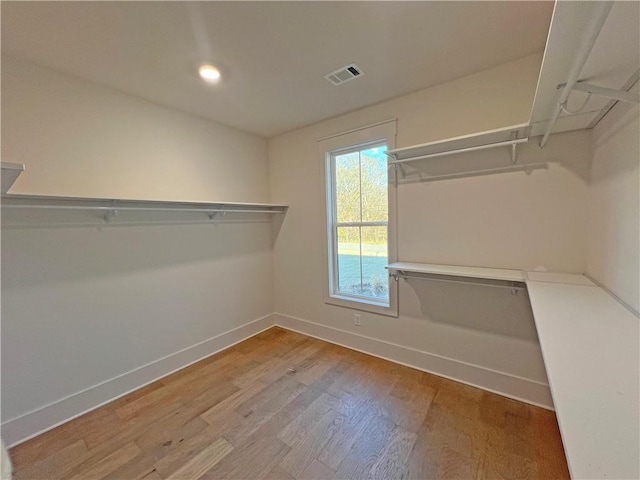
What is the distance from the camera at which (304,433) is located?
1781 mm

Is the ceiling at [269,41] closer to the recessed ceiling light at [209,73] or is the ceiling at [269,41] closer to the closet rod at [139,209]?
the recessed ceiling light at [209,73]

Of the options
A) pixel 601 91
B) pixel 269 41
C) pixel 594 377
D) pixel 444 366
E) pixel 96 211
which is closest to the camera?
pixel 594 377

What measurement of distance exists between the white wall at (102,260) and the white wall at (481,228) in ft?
5.22

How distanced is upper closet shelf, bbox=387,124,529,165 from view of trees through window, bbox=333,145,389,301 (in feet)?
1.10

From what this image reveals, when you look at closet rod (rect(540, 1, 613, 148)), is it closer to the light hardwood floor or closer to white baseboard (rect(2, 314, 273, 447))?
the light hardwood floor

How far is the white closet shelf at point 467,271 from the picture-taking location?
182cm

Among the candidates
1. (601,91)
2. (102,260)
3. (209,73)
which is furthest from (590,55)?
(102,260)

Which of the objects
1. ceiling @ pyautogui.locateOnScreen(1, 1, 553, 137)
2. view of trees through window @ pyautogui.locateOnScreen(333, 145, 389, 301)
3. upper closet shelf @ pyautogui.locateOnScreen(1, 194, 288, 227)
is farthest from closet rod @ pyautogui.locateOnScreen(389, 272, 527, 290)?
upper closet shelf @ pyautogui.locateOnScreen(1, 194, 288, 227)

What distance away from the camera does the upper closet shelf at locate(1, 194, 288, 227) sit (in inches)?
68.5

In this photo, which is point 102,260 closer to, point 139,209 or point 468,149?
point 139,209

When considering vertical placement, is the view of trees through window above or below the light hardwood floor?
above

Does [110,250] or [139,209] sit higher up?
[139,209]

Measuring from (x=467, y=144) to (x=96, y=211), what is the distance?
9.52 ft

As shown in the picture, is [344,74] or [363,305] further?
[363,305]
